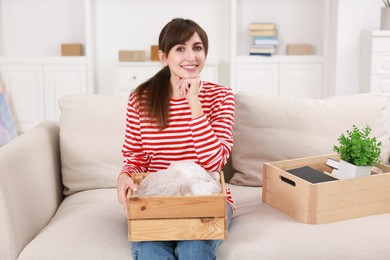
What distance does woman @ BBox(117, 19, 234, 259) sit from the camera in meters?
1.88

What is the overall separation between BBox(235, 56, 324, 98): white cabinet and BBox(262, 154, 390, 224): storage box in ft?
9.90

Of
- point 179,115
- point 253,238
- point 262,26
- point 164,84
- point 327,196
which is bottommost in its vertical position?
point 253,238

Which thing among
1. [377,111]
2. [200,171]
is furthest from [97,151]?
[377,111]

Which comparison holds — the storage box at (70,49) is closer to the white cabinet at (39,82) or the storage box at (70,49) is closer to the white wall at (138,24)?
the white cabinet at (39,82)

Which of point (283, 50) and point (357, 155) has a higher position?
point (283, 50)

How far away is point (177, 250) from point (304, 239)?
407 millimetres

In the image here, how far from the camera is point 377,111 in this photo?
2.37 m

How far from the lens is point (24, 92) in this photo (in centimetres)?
492

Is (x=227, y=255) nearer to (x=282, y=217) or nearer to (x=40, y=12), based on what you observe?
Result: (x=282, y=217)

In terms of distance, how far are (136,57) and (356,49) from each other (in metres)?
1.88

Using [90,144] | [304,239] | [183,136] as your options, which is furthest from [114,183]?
[304,239]

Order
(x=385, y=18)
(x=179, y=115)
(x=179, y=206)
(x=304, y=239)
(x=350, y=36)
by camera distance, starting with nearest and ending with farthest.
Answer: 1. (x=179, y=206)
2. (x=304, y=239)
3. (x=179, y=115)
4. (x=385, y=18)
5. (x=350, y=36)

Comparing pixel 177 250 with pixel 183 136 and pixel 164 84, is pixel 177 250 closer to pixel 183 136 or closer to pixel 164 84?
pixel 183 136

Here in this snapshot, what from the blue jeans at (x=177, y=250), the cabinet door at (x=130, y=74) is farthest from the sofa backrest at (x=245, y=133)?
the cabinet door at (x=130, y=74)
